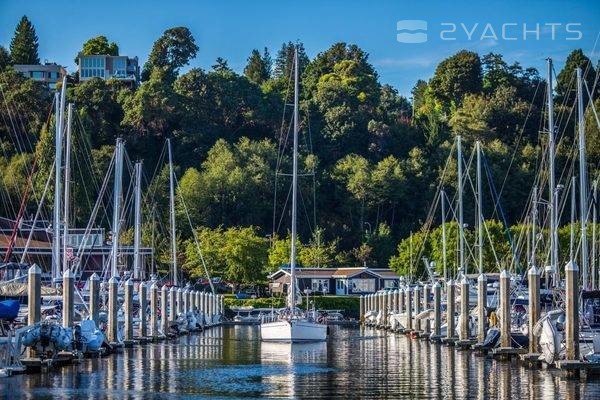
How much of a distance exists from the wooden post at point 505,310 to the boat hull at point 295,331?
1492cm

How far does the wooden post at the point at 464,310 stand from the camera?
56.1 metres

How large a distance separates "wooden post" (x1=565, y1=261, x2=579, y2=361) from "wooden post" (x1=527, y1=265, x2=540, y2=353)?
152 inches

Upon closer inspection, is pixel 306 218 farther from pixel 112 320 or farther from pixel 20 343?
pixel 20 343


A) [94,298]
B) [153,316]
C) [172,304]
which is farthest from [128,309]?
[172,304]

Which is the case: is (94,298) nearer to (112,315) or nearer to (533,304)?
(112,315)

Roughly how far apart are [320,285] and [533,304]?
8530 cm

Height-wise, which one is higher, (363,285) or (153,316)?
(363,285)

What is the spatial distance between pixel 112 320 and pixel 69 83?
11535 centimetres

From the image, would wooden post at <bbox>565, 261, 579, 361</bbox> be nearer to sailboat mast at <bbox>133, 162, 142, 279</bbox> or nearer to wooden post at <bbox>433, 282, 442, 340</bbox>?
wooden post at <bbox>433, 282, 442, 340</bbox>

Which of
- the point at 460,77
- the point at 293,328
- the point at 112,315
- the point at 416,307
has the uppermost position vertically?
the point at 460,77

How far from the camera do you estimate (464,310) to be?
56281 mm

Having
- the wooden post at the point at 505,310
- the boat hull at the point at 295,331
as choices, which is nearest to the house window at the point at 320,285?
the boat hull at the point at 295,331

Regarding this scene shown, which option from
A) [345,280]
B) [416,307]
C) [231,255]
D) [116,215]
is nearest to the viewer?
[116,215]

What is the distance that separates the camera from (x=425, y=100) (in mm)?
178250
